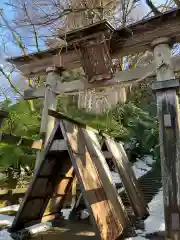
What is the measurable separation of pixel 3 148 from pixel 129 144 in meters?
6.39

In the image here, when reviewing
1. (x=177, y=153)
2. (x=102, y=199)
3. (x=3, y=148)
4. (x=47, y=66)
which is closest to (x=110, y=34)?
(x=47, y=66)

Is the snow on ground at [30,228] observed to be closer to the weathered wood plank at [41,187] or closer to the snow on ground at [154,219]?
the weathered wood plank at [41,187]

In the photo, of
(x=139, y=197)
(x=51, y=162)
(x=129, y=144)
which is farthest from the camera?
(x=129, y=144)

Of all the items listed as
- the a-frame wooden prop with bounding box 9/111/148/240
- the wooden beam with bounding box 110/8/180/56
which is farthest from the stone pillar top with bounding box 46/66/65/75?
the a-frame wooden prop with bounding box 9/111/148/240

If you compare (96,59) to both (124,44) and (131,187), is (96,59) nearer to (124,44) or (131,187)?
(124,44)

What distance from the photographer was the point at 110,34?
4641mm

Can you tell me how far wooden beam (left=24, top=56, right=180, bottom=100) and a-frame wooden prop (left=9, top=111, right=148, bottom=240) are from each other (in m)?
1.14

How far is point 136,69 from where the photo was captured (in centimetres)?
470

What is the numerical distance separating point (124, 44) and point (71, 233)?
3.97 meters

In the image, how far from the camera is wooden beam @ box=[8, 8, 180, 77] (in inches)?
169

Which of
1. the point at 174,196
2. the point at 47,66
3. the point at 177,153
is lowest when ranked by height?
the point at 174,196

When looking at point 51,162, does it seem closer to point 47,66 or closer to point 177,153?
point 177,153

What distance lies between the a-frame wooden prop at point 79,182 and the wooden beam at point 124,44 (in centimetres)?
195

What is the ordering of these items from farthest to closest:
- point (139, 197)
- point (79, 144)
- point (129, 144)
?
point (129, 144) < point (139, 197) < point (79, 144)
